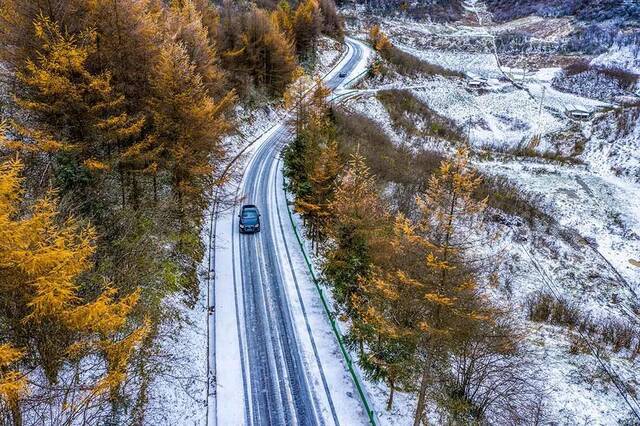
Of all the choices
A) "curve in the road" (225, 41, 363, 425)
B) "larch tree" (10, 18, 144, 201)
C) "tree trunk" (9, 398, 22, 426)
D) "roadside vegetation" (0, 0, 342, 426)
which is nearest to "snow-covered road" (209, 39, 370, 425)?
"curve in the road" (225, 41, 363, 425)

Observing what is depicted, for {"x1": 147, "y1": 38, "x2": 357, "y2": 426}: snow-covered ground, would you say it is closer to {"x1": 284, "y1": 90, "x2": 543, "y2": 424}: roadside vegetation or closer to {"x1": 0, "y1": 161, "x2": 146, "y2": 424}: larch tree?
{"x1": 284, "y1": 90, "x2": 543, "y2": 424}: roadside vegetation

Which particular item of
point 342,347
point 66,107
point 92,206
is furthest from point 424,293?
point 66,107

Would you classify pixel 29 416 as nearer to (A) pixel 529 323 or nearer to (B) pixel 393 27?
(A) pixel 529 323

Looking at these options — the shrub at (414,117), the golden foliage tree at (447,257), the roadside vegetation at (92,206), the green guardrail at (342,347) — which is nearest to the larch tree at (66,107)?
the roadside vegetation at (92,206)

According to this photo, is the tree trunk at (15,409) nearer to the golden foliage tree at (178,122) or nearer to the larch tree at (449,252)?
the larch tree at (449,252)

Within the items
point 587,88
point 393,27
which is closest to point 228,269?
point 587,88

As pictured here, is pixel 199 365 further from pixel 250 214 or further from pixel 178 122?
pixel 250 214
